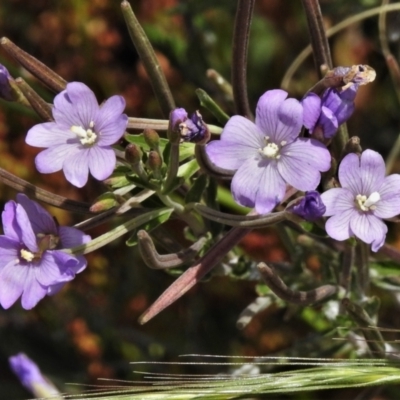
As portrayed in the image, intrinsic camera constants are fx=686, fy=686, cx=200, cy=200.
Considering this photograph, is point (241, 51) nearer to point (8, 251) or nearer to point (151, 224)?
point (151, 224)

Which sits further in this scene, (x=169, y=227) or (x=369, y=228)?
(x=169, y=227)

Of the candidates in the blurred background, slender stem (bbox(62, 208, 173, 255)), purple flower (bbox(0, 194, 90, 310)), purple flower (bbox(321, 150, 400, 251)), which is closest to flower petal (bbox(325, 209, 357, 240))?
purple flower (bbox(321, 150, 400, 251))

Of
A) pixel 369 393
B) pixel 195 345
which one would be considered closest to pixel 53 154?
pixel 369 393

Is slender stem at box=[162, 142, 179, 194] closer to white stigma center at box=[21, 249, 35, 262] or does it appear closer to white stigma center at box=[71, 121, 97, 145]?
white stigma center at box=[71, 121, 97, 145]

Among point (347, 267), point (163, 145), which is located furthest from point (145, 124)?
point (347, 267)

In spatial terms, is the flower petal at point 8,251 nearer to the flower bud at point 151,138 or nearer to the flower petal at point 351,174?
the flower bud at point 151,138

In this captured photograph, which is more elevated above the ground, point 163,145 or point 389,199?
point 163,145

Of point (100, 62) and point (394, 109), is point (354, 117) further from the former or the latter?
point (100, 62)
